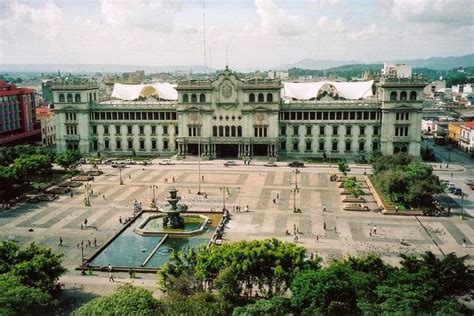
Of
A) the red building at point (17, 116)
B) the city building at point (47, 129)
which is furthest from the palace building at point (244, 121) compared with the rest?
the red building at point (17, 116)

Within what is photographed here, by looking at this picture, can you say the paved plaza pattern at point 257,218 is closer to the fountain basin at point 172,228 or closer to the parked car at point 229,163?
the fountain basin at point 172,228

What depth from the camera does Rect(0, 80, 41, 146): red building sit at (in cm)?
12469

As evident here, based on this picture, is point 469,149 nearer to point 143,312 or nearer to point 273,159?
point 273,159

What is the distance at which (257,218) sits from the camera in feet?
218

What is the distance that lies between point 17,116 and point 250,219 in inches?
3563

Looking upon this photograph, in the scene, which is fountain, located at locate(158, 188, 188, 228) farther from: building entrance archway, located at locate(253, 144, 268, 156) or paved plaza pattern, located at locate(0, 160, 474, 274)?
building entrance archway, located at locate(253, 144, 268, 156)

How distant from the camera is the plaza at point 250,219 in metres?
55.5

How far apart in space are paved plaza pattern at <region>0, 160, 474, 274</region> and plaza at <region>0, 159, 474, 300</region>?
4.4 inches

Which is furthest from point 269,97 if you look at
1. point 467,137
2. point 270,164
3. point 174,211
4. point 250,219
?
point 174,211

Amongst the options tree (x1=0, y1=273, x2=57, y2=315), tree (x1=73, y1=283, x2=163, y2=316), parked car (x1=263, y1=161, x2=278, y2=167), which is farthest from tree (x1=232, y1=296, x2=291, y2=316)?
parked car (x1=263, y1=161, x2=278, y2=167)

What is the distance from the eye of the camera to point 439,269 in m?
38.2

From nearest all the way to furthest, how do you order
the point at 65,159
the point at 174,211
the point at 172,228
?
the point at 174,211 → the point at 172,228 → the point at 65,159

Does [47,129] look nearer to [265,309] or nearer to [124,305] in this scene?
[124,305]

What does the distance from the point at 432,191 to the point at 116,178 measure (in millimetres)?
54727
